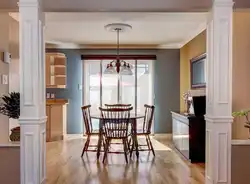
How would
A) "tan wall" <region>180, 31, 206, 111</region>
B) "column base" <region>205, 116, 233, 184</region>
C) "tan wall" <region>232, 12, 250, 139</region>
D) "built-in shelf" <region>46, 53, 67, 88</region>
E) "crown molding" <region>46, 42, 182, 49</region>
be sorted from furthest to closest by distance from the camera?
"crown molding" <region>46, 42, 182, 49</region> → "built-in shelf" <region>46, 53, 67, 88</region> → "tan wall" <region>180, 31, 206, 111</region> → "tan wall" <region>232, 12, 250, 139</region> → "column base" <region>205, 116, 233, 184</region>

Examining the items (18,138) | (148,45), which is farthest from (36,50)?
(148,45)

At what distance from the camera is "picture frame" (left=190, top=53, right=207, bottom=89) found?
19.5 ft

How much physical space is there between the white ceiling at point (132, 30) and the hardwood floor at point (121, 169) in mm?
2447

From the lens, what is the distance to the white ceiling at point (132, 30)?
192 inches

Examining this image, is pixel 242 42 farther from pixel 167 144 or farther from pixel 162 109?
pixel 162 109

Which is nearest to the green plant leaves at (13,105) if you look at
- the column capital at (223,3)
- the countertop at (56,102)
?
the column capital at (223,3)

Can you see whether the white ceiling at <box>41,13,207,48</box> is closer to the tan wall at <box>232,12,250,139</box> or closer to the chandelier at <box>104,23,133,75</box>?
the chandelier at <box>104,23,133,75</box>

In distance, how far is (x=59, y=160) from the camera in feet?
16.9

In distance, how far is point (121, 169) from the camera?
4.47m

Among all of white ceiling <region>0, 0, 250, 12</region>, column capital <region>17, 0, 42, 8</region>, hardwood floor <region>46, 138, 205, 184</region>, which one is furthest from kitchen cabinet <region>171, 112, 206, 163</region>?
column capital <region>17, 0, 42, 8</region>

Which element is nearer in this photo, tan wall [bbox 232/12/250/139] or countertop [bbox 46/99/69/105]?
tan wall [bbox 232/12/250/139]

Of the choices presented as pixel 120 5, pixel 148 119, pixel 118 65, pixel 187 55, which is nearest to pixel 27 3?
pixel 120 5

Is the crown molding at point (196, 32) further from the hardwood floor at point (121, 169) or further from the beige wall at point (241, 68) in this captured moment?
the hardwood floor at point (121, 169)

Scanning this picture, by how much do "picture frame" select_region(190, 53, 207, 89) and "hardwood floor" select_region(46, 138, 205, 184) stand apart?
1.56 metres
